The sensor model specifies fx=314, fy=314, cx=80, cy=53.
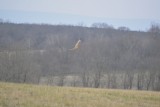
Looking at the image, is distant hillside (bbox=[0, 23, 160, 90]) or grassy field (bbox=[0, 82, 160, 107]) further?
distant hillside (bbox=[0, 23, 160, 90])

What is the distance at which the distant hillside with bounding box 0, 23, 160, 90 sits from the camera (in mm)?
63488

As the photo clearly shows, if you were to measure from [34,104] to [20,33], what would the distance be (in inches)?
4702

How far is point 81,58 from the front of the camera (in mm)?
88125

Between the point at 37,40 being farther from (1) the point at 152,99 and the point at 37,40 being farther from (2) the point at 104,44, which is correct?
(1) the point at 152,99

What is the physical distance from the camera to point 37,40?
123625 millimetres

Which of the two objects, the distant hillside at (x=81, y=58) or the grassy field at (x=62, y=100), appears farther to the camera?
the distant hillside at (x=81, y=58)

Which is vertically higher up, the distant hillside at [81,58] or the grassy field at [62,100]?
the grassy field at [62,100]

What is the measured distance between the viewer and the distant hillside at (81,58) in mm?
63488

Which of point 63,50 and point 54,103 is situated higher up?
point 54,103

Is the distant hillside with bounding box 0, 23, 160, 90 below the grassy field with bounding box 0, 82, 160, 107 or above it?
below

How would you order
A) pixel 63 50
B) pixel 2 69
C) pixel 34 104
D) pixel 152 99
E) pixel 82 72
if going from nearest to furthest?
pixel 34 104
pixel 152 99
pixel 2 69
pixel 82 72
pixel 63 50

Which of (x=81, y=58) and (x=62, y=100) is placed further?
(x=81, y=58)

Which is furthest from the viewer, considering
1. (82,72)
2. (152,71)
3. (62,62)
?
(62,62)

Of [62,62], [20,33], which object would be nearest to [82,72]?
[62,62]
